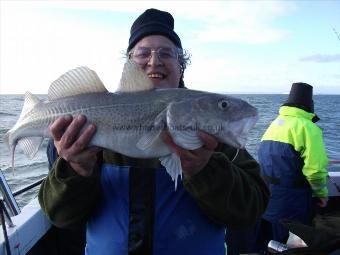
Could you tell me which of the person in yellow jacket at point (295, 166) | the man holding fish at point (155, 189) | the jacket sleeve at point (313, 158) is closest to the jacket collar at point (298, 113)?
the person in yellow jacket at point (295, 166)

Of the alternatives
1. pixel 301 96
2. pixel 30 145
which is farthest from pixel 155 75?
Result: pixel 301 96

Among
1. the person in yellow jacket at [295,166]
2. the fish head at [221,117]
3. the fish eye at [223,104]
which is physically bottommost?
the person in yellow jacket at [295,166]

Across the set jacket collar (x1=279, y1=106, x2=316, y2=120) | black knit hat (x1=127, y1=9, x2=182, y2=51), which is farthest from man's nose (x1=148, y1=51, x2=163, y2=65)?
A: jacket collar (x1=279, y1=106, x2=316, y2=120)

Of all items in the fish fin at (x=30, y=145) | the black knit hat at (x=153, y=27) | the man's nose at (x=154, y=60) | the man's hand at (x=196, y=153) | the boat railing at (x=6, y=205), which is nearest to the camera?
the man's hand at (x=196, y=153)

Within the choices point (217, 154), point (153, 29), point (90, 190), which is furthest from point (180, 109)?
point (153, 29)

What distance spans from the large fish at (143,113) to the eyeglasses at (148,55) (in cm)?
63

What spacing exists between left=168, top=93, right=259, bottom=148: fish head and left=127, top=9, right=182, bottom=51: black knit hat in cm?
120

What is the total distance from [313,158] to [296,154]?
0.88 ft

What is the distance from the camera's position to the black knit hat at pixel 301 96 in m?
6.42

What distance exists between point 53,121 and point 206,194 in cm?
121

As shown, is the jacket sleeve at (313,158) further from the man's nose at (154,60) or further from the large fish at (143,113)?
the large fish at (143,113)

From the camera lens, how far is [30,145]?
9.85ft

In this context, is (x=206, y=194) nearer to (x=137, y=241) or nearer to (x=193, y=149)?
(x=193, y=149)

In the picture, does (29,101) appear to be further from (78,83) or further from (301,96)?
(301,96)
